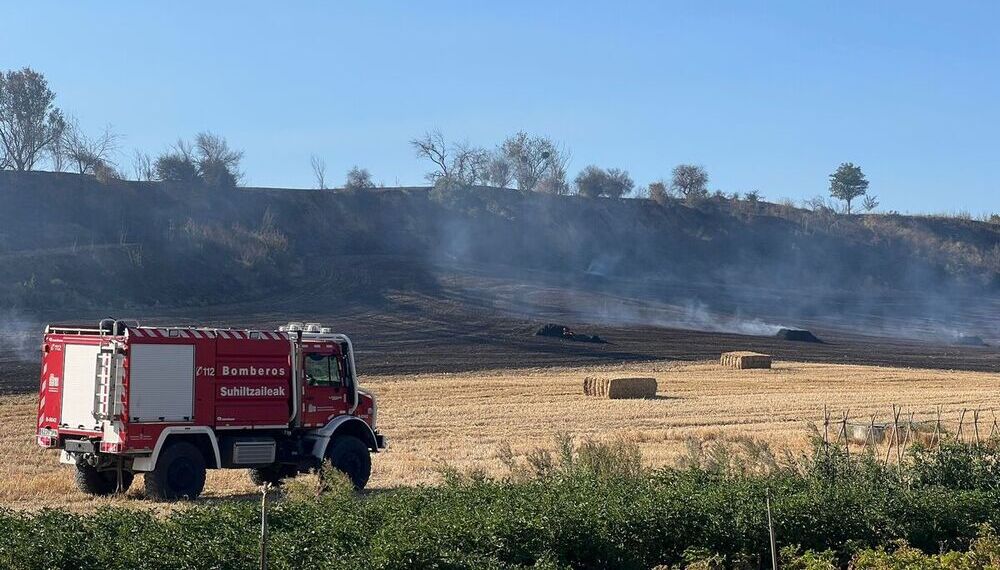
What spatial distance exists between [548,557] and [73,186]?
269 feet

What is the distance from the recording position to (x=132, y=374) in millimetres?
18156

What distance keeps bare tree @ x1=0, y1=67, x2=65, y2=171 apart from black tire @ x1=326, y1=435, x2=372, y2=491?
3285 inches

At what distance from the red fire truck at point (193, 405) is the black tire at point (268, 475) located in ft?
0.09

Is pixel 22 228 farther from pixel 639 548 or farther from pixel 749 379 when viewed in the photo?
pixel 639 548

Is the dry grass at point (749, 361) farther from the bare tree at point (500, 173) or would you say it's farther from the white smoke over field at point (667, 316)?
the bare tree at point (500, 173)

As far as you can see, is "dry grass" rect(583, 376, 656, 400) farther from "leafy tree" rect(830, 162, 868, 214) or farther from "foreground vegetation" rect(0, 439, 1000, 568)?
"leafy tree" rect(830, 162, 868, 214)

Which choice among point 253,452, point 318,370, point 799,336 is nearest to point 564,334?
point 799,336

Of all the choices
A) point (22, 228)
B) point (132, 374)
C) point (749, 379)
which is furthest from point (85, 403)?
point (22, 228)

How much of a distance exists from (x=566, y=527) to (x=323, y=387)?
934 cm

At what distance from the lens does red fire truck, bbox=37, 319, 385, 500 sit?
18219 millimetres

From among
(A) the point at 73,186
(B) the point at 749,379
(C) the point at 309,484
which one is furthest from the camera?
(A) the point at 73,186

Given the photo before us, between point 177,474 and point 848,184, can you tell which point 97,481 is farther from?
point 848,184

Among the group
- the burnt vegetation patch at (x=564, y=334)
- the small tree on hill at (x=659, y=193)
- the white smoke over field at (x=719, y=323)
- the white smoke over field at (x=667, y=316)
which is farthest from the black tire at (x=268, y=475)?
the small tree on hill at (x=659, y=193)

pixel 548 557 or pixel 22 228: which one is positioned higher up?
pixel 22 228
